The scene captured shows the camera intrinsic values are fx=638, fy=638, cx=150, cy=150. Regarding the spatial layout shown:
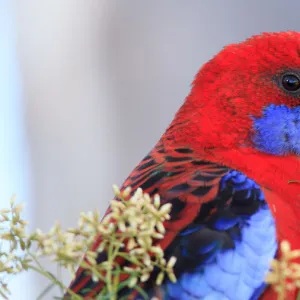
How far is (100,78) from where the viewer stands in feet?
13.4

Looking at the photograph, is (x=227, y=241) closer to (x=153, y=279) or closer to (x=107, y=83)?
(x=153, y=279)

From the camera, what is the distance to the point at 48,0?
13.2ft

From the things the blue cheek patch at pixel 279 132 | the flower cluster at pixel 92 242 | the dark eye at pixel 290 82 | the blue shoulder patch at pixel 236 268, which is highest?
the dark eye at pixel 290 82

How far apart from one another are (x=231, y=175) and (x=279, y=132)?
27 centimetres

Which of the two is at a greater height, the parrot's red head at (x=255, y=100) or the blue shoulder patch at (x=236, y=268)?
the parrot's red head at (x=255, y=100)

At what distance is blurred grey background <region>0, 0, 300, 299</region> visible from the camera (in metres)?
3.86

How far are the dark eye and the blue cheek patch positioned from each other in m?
0.05

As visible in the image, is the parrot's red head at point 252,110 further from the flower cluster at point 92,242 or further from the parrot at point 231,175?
the flower cluster at point 92,242

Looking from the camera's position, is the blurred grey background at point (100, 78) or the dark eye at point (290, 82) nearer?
the dark eye at point (290, 82)

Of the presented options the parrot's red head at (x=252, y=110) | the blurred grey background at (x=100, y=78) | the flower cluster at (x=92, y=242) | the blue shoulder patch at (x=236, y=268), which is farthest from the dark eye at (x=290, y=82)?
the blurred grey background at (x=100, y=78)

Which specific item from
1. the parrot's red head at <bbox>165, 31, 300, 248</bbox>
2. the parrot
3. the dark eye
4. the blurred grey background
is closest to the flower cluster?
the parrot

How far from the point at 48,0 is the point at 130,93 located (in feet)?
2.58

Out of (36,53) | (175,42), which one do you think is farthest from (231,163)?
(36,53)

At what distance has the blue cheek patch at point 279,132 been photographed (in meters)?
1.68
